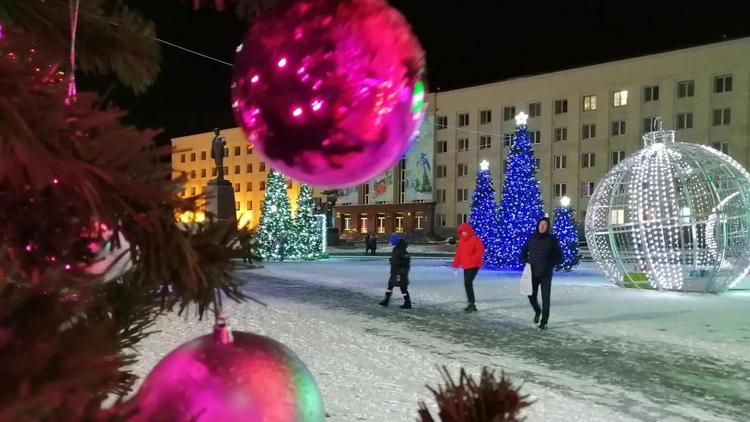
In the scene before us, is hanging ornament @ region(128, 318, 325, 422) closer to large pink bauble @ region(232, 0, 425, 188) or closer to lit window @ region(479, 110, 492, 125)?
large pink bauble @ region(232, 0, 425, 188)

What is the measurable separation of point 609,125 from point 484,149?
10.3 meters

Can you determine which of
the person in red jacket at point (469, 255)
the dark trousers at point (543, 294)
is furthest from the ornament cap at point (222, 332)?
the person in red jacket at point (469, 255)

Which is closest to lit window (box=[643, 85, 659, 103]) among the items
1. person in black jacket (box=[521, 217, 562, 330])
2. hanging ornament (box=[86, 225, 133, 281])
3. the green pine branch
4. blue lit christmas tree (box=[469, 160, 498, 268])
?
blue lit christmas tree (box=[469, 160, 498, 268])

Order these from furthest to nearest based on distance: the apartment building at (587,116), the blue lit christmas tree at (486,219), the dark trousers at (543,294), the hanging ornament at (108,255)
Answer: the apartment building at (587,116) < the blue lit christmas tree at (486,219) < the dark trousers at (543,294) < the hanging ornament at (108,255)

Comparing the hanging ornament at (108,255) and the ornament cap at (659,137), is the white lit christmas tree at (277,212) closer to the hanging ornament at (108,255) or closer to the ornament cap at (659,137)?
the ornament cap at (659,137)

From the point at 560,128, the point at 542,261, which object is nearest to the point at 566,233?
the point at 542,261

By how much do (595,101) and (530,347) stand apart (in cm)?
4142

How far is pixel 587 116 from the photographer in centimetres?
4547

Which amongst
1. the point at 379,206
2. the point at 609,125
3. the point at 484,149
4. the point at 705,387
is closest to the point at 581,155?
the point at 609,125

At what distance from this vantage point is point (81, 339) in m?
0.58

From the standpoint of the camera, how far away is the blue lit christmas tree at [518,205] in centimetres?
1984

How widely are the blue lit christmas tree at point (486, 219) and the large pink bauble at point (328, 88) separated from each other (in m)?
19.8

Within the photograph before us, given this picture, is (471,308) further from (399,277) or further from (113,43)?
(113,43)

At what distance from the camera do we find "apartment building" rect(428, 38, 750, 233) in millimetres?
39000
